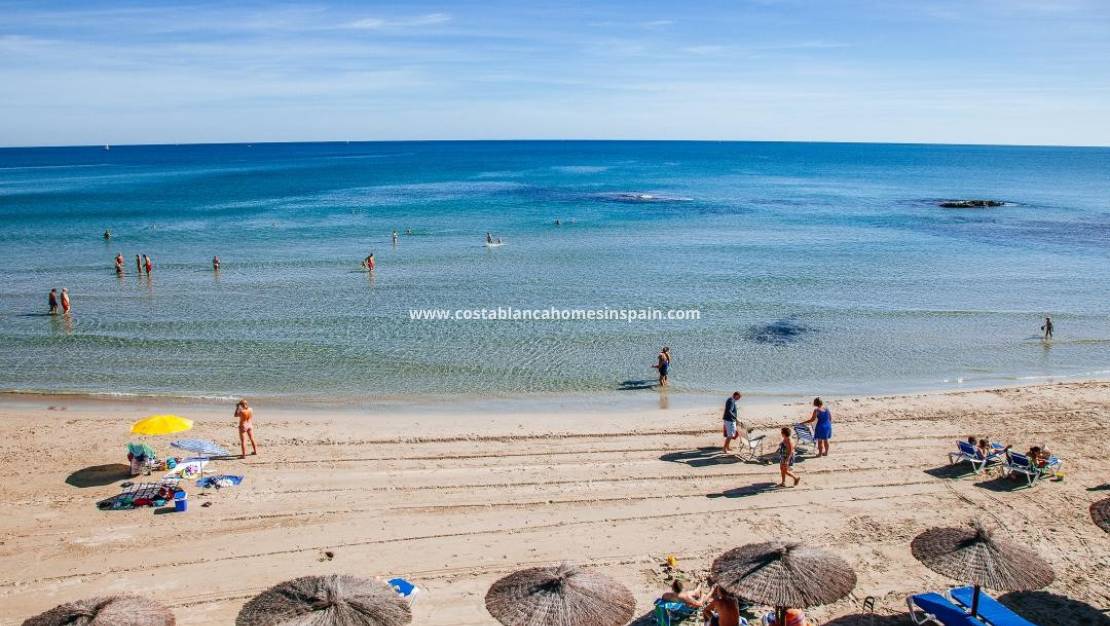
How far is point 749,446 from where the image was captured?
16.1m

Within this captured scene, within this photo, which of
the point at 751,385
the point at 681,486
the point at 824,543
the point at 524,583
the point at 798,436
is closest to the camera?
the point at 524,583

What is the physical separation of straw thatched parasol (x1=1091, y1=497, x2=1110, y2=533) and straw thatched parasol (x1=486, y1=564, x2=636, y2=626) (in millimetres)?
6904

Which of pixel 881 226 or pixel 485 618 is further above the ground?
pixel 881 226

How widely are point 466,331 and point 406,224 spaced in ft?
102

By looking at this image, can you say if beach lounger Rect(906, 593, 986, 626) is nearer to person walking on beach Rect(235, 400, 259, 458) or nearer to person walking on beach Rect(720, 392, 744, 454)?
person walking on beach Rect(720, 392, 744, 454)

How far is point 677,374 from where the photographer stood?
899 inches

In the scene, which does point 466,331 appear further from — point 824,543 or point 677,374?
point 824,543

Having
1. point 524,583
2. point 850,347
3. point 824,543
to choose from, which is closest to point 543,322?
point 850,347

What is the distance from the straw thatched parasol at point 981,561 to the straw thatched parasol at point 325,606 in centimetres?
658

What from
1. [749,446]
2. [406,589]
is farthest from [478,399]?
[406,589]

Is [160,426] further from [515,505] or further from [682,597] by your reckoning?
[682,597]

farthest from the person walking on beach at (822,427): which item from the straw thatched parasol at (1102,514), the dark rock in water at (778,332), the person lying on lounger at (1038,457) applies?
the dark rock in water at (778,332)

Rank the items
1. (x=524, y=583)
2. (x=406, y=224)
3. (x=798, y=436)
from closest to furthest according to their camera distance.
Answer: (x=524, y=583), (x=798, y=436), (x=406, y=224)

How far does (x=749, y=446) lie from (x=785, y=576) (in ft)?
23.9
